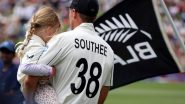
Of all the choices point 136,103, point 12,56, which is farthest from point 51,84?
point 136,103

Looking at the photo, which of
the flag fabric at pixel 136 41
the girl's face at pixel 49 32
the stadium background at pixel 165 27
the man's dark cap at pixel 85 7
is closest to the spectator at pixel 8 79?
the flag fabric at pixel 136 41

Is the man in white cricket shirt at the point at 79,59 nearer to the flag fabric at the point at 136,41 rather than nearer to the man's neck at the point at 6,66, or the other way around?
the flag fabric at the point at 136,41

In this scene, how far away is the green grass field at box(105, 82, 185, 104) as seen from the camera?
58.6 feet

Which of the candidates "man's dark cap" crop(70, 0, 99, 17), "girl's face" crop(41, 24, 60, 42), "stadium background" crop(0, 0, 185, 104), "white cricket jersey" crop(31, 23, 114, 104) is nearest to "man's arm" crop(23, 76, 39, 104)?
"white cricket jersey" crop(31, 23, 114, 104)

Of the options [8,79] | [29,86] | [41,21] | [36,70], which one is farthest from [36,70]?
[8,79]

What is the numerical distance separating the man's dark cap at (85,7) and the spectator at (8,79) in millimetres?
2776

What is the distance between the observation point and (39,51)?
16.9ft

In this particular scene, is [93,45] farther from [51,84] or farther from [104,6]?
[104,6]

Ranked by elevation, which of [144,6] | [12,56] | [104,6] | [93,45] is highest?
[93,45]

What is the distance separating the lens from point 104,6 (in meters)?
26.0

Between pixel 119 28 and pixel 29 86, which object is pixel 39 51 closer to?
pixel 29 86

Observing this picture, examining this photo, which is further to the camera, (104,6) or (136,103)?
(104,6)

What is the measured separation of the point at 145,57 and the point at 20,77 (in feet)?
7.55

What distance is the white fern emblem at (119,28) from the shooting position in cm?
717
